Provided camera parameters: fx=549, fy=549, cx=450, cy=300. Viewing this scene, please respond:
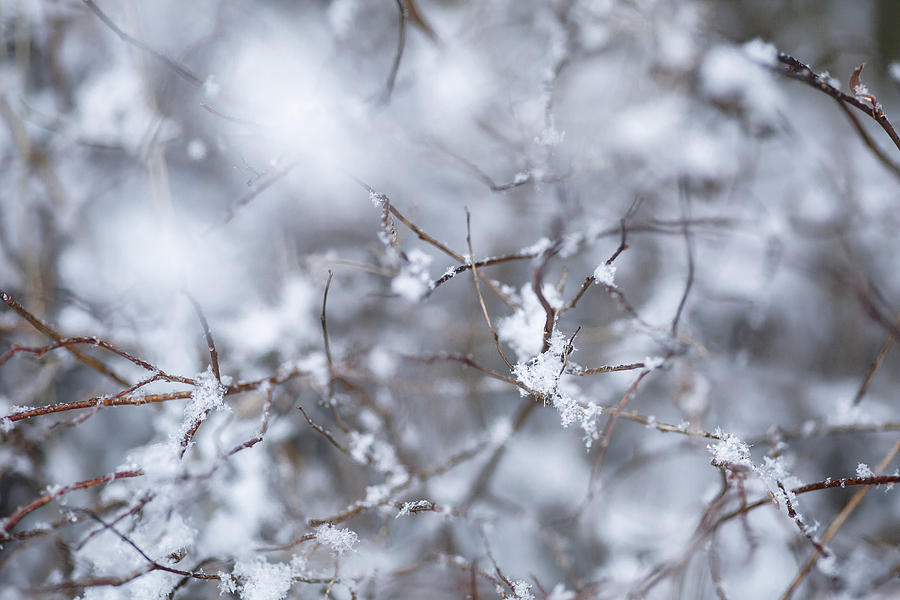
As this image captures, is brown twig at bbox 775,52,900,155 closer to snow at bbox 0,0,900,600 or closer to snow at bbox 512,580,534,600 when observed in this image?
snow at bbox 0,0,900,600

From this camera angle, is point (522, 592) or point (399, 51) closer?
point (522, 592)

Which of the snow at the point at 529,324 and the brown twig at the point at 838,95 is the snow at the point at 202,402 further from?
the brown twig at the point at 838,95

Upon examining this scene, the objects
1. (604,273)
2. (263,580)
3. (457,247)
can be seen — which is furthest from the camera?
(457,247)

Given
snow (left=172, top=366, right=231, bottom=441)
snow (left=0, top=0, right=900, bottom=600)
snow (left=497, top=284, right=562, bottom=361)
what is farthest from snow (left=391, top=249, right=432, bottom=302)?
snow (left=0, top=0, right=900, bottom=600)

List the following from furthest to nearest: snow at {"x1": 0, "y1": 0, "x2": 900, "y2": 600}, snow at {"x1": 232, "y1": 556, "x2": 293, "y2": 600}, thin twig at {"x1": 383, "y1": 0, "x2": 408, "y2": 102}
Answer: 1. snow at {"x1": 0, "y1": 0, "x2": 900, "y2": 600}
2. thin twig at {"x1": 383, "y1": 0, "x2": 408, "y2": 102}
3. snow at {"x1": 232, "y1": 556, "x2": 293, "y2": 600}

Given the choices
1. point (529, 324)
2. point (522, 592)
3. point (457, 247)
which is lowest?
point (522, 592)

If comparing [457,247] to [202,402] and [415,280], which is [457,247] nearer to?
[415,280]

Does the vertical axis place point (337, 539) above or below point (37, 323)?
below

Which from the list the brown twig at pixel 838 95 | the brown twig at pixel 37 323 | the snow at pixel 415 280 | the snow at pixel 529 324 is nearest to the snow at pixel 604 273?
the snow at pixel 529 324

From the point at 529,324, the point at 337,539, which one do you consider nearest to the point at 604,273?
the point at 529,324

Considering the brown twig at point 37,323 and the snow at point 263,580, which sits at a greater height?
the brown twig at point 37,323

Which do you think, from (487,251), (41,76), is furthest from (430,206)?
(41,76)
